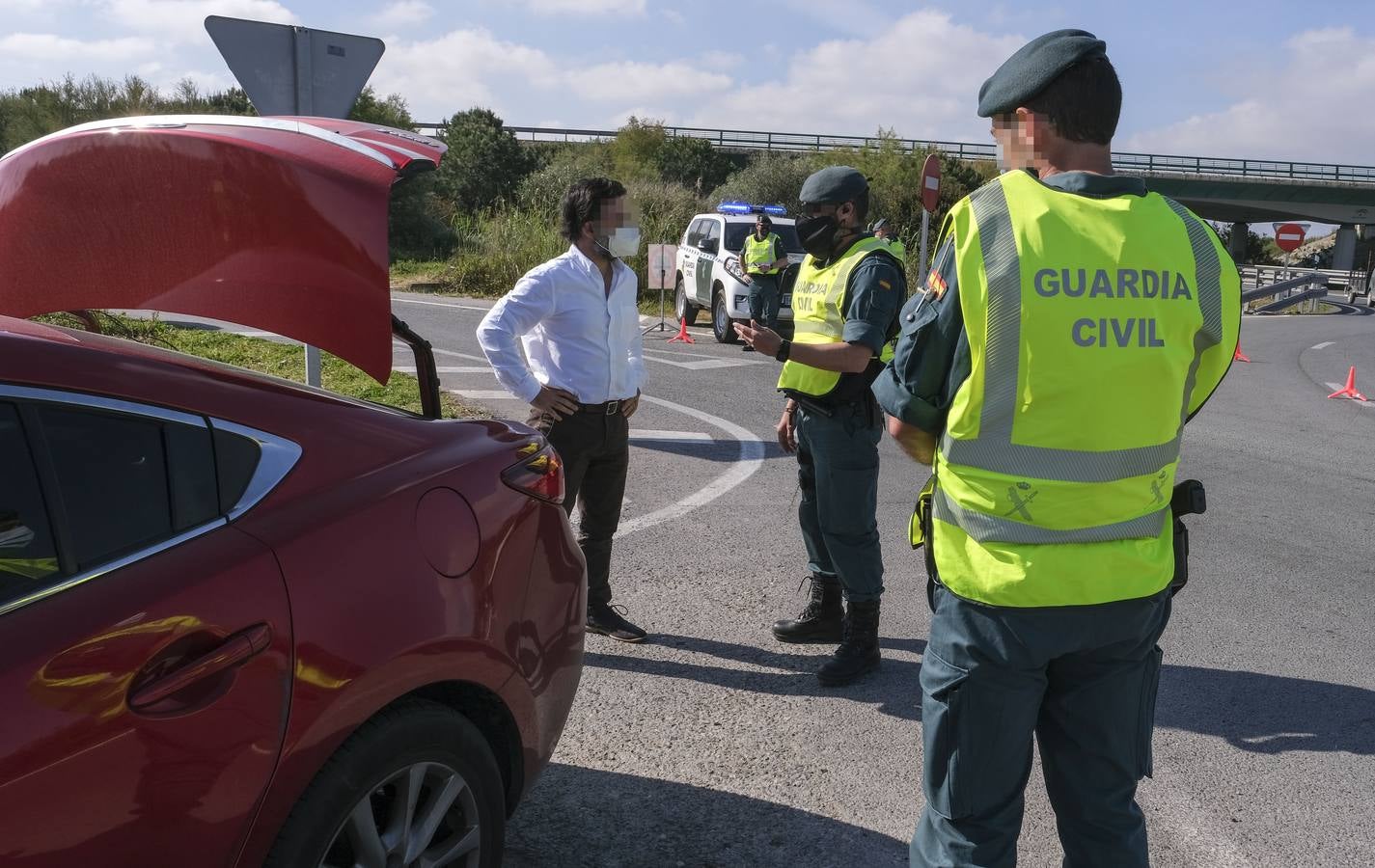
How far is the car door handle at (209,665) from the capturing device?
1.85m

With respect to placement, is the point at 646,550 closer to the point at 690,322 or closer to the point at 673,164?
the point at 690,322

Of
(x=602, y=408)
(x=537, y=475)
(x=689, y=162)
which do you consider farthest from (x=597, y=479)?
(x=689, y=162)

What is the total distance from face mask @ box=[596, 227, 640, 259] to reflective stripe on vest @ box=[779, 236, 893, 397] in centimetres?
80

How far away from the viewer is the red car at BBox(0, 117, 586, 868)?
1821 millimetres

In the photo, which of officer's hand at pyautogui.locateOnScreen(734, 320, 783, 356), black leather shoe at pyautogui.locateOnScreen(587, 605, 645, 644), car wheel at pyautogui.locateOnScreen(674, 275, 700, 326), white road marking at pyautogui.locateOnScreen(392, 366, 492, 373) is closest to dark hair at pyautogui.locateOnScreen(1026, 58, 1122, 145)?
officer's hand at pyautogui.locateOnScreen(734, 320, 783, 356)

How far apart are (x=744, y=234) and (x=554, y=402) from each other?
13.2m

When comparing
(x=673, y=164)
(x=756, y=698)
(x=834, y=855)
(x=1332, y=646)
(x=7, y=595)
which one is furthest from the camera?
(x=673, y=164)

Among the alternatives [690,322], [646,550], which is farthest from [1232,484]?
[690,322]

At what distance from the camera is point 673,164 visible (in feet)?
161

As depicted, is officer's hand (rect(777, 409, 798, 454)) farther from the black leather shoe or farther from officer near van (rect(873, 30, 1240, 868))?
officer near van (rect(873, 30, 1240, 868))

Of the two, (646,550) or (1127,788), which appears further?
(646,550)

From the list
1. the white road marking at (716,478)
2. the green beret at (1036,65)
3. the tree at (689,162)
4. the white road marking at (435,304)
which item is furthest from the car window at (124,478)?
the tree at (689,162)

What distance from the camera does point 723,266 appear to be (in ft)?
54.5

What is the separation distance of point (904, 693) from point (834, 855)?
1.20 metres
